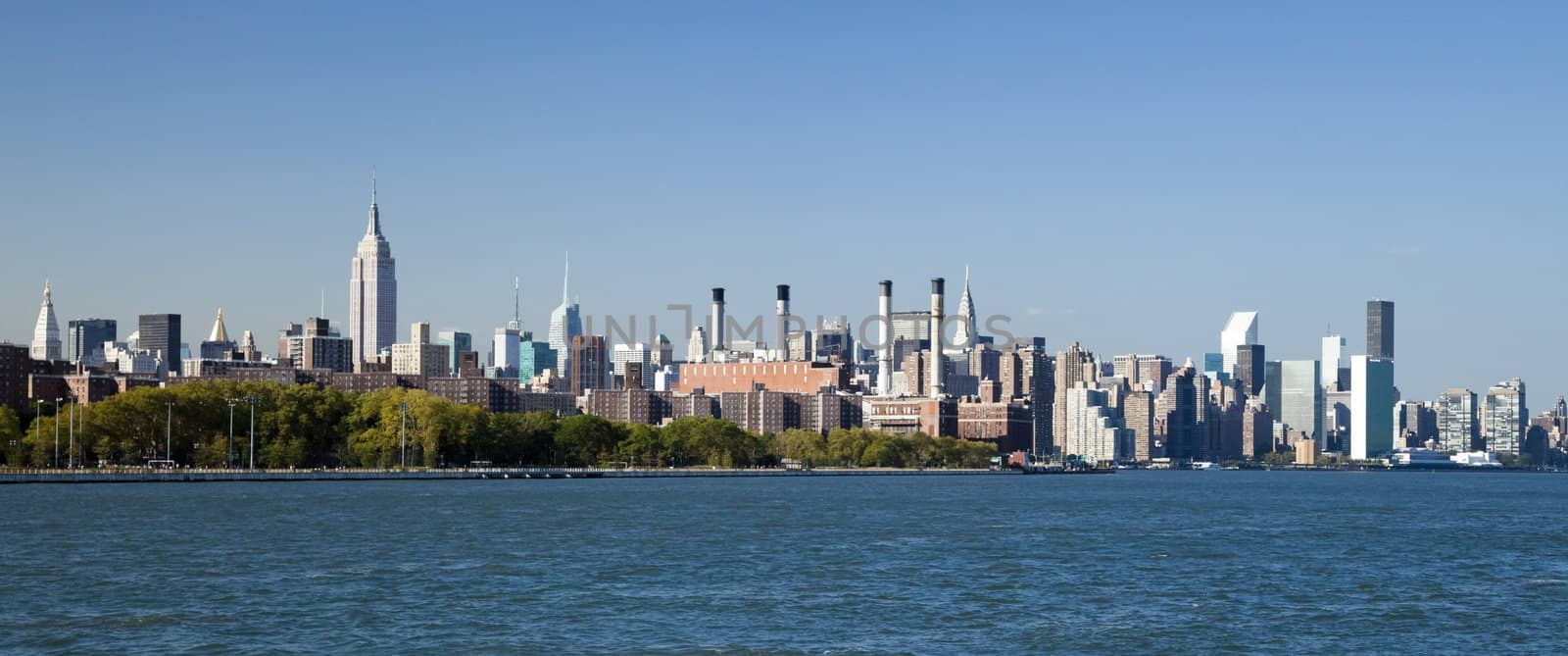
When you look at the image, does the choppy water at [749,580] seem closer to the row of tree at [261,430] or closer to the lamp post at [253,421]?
the lamp post at [253,421]

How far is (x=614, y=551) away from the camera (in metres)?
74.9

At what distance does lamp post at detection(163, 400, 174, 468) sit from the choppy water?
47.2m

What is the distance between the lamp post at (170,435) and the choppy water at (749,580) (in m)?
47.2

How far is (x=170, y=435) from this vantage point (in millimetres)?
161000

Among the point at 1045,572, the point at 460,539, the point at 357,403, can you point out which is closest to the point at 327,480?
the point at 357,403

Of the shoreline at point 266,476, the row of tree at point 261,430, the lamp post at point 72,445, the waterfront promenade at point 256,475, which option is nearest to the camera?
the shoreline at point 266,476

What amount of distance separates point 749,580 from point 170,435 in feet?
361

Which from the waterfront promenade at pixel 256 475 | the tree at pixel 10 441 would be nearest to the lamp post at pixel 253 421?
the waterfront promenade at pixel 256 475

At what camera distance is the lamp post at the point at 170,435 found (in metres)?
158

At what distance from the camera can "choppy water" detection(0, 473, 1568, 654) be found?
4856 cm

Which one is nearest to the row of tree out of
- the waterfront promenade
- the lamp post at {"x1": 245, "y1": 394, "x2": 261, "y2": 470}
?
the lamp post at {"x1": 245, "y1": 394, "x2": 261, "y2": 470}

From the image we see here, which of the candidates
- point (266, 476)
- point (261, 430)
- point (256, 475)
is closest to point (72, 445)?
point (256, 475)

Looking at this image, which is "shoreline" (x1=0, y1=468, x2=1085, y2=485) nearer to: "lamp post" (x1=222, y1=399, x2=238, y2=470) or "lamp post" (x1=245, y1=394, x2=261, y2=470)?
"lamp post" (x1=245, y1=394, x2=261, y2=470)

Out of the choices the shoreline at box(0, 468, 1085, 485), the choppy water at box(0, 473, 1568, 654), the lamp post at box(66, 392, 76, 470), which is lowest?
the shoreline at box(0, 468, 1085, 485)
